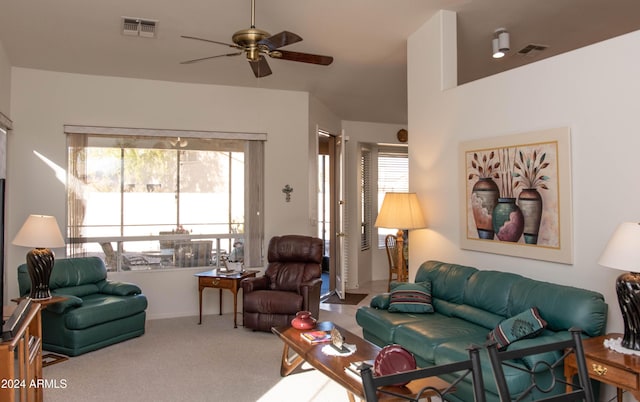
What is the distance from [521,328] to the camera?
2.85 meters

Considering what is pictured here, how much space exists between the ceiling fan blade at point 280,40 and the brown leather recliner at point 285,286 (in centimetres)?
264

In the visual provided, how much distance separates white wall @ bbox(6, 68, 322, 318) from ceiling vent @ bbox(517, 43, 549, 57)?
9.00ft

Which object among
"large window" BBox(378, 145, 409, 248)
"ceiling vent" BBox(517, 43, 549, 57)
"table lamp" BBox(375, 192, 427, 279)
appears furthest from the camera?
"large window" BBox(378, 145, 409, 248)

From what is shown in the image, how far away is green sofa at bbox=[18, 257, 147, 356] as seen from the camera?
14.0 ft

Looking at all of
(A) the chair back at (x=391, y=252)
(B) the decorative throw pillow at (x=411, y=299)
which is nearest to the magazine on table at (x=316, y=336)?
(B) the decorative throw pillow at (x=411, y=299)

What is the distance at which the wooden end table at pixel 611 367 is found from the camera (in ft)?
7.37

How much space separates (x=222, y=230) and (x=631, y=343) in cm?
474

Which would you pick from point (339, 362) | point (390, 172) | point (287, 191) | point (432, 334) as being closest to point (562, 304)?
point (432, 334)

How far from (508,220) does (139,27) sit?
3.89 m

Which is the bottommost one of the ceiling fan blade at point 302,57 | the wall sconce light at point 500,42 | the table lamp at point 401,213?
the table lamp at point 401,213

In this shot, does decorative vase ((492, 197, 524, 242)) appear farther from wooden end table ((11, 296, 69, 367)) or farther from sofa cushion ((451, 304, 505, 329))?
wooden end table ((11, 296, 69, 367))

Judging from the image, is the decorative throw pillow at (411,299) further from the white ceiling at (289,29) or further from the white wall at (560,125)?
the white ceiling at (289,29)

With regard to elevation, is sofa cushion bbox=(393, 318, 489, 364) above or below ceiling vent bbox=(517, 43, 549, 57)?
below

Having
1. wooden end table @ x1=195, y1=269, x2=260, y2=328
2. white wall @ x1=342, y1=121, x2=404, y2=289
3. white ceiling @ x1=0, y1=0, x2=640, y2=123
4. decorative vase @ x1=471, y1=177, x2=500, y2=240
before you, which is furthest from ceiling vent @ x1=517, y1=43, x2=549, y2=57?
wooden end table @ x1=195, y1=269, x2=260, y2=328
